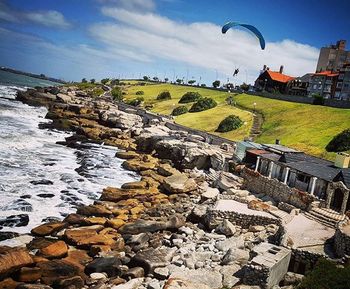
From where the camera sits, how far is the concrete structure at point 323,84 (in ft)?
298

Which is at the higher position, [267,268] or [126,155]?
[267,268]

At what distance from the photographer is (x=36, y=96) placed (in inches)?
3501

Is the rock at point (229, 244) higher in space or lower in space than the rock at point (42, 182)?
higher

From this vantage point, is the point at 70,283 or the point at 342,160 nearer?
the point at 70,283

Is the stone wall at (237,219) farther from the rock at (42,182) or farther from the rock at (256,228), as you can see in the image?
the rock at (42,182)

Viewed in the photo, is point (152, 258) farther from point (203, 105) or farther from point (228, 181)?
point (203, 105)

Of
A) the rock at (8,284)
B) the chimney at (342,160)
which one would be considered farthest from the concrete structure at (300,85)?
the rock at (8,284)

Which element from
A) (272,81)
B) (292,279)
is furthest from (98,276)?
(272,81)

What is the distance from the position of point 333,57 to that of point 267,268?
368 feet

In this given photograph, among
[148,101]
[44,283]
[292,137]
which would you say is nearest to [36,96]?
[148,101]

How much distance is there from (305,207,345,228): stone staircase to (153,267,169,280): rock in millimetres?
11042

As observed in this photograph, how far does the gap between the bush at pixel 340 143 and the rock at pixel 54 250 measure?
33.0 m

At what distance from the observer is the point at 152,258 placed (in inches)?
632

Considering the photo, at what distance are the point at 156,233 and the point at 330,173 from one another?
1442 centimetres
